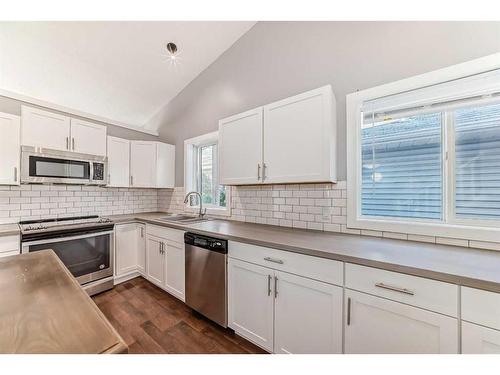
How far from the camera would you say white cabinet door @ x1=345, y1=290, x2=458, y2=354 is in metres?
0.97

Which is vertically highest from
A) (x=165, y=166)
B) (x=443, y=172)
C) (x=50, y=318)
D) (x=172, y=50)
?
(x=172, y=50)

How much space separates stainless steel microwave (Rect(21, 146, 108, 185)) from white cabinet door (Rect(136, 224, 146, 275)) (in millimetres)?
820

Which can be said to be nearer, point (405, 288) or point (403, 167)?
point (405, 288)

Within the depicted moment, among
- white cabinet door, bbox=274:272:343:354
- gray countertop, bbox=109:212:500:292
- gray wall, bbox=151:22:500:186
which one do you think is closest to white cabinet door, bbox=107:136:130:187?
gray wall, bbox=151:22:500:186

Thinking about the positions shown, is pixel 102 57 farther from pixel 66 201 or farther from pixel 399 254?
pixel 399 254

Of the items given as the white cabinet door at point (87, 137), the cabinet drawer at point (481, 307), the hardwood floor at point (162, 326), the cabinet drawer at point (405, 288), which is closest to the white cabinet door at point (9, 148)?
the white cabinet door at point (87, 137)

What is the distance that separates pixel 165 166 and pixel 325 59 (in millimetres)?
2717

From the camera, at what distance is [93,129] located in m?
2.83

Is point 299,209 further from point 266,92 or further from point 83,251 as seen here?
point 83,251

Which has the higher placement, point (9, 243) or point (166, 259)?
point (9, 243)

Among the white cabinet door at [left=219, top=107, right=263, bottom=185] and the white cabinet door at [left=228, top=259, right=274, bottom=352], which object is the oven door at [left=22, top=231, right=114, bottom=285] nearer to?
the white cabinet door at [left=219, top=107, right=263, bottom=185]

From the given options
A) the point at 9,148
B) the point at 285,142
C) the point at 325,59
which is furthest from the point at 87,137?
the point at 325,59

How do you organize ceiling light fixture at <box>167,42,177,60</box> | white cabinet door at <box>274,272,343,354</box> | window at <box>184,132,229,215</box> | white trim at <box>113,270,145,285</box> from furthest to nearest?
window at <box>184,132,229,215</box>, white trim at <box>113,270,145,285</box>, ceiling light fixture at <box>167,42,177,60</box>, white cabinet door at <box>274,272,343,354</box>

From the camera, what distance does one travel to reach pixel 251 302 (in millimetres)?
1648
